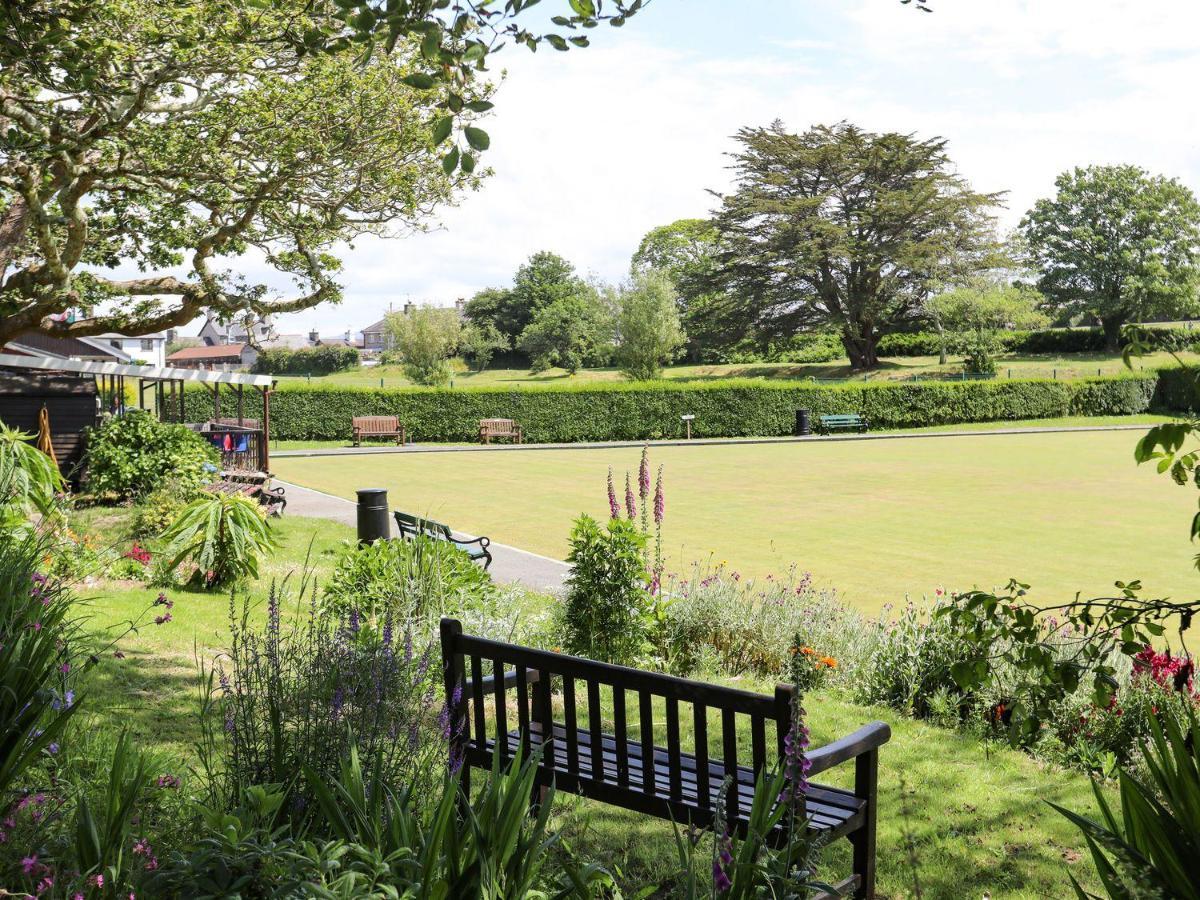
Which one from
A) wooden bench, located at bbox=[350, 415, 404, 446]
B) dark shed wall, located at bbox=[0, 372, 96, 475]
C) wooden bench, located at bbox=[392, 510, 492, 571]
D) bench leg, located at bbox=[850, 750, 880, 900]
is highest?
dark shed wall, located at bbox=[0, 372, 96, 475]

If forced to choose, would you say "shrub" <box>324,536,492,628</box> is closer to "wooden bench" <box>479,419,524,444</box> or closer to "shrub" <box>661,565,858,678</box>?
"shrub" <box>661,565,858,678</box>

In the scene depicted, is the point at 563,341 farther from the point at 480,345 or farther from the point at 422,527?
the point at 422,527

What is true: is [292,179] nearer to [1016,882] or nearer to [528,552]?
[528,552]

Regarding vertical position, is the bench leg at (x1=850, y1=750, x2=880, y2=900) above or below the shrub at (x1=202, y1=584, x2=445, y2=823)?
below

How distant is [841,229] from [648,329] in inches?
494

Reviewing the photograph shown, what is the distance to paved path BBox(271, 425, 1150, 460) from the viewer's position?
29703 millimetres

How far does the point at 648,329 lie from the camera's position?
→ 4953 centimetres

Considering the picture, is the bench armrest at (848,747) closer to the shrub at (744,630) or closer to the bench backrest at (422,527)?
the shrub at (744,630)

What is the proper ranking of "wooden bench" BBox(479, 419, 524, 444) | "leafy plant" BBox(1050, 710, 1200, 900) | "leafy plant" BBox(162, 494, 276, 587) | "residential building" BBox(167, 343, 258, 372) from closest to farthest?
1. "leafy plant" BBox(1050, 710, 1200, 900)
2. "leafy plant" BBox(162, 494, 276, 587)
3. "wooden bench" BBox(479, 419, 524, 444)
4. "residential building" BBox(167, 343, 258, 372)

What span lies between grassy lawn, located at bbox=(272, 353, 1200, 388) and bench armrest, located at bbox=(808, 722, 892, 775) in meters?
44.6

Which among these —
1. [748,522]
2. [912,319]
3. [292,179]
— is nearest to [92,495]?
[292,179]

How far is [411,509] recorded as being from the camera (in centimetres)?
1577

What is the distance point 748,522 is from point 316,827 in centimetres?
1171

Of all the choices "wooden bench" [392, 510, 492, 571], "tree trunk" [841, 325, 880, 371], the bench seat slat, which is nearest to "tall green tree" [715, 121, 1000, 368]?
"tree trunk" [841, 325, 880, 371]
